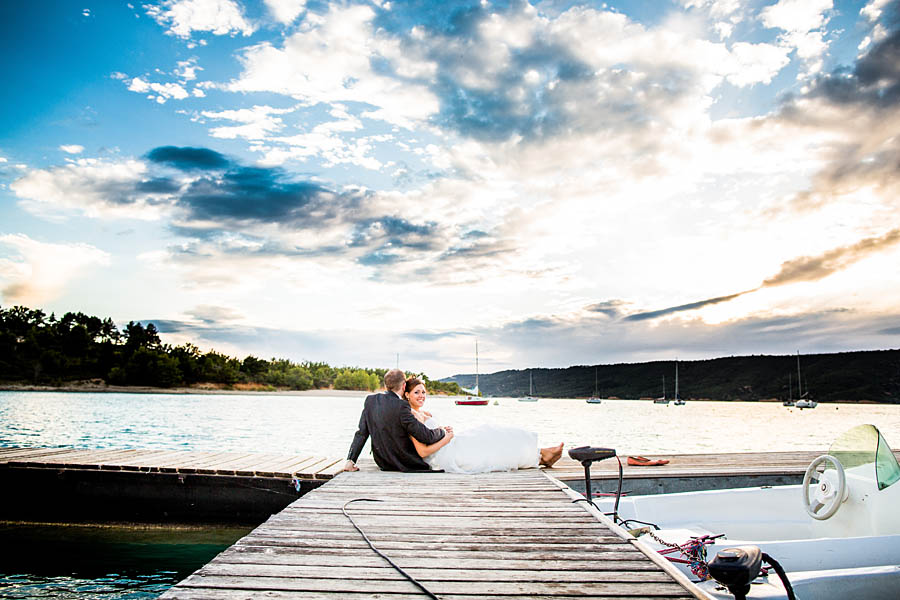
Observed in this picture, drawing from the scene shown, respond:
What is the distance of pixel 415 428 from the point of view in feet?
23.6

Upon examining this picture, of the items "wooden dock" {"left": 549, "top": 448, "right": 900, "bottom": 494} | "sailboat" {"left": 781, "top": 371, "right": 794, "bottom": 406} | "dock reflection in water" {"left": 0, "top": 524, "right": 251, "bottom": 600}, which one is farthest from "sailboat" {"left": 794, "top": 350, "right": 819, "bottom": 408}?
"dock reflection in water" {"left": 0, "top": 524, "right": 251, "bottom": 600}

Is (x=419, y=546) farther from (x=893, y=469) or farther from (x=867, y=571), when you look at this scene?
(x=893, y=469)

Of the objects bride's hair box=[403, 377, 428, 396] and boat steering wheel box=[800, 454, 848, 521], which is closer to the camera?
boat steering wheel box=[800, 454, 848, 521]

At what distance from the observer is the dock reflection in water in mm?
6887

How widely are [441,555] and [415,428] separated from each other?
3581 millimetres

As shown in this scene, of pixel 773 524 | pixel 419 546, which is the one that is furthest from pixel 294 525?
pixel 773 524

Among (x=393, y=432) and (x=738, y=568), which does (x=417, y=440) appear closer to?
(x=393, y=432)

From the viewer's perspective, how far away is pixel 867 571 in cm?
438

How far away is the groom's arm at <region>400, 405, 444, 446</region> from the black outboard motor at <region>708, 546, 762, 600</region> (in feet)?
15.5

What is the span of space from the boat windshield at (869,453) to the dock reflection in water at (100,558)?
7.73m

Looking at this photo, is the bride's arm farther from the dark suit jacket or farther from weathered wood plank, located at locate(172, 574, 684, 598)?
weathered wood plank, located at locate(172, 574, 684, 598)

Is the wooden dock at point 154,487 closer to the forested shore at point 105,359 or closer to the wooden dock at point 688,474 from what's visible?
the wooden dock at point 688,474

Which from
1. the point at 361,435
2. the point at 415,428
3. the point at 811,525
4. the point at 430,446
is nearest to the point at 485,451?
the point at 430,446

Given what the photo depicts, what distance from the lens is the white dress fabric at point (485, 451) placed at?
7.43m
